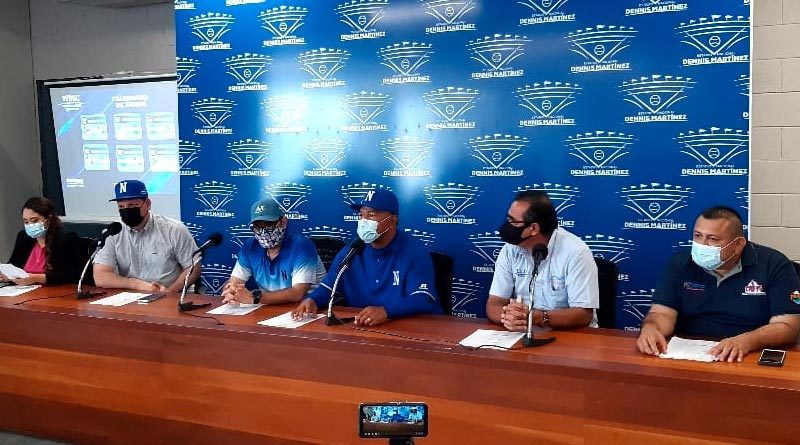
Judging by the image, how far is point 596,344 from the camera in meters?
2.35

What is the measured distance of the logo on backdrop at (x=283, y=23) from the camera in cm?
444

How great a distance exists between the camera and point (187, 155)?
494 centimetres

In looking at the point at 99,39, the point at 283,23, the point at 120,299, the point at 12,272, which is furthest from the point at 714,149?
the point at 99,39

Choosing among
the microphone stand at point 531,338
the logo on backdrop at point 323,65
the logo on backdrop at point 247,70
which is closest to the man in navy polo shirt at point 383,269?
the microphone stand at point 531,338

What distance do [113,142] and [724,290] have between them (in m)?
4.90

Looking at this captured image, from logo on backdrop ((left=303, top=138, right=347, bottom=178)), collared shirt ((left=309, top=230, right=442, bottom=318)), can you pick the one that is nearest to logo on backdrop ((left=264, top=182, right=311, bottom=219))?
logo on backdrop ((left=303, top=138, right=347, bottom=178))

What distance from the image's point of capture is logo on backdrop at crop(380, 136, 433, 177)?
13.5 feet

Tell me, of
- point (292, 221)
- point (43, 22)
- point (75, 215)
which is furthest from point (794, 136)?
point (43, 22)

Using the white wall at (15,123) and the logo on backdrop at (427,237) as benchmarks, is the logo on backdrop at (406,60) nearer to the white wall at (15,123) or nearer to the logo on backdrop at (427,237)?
→ the logo on backdrop at (427,237)

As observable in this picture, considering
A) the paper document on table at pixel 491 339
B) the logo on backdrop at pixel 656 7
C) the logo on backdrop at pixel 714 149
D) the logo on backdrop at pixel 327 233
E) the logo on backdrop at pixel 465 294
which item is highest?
the logo on backdrop at pixel 656 7

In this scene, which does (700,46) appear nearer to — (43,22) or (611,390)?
(611,390)

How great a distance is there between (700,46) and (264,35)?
2698 millimetres

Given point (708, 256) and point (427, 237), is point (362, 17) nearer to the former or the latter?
point (427, 237)

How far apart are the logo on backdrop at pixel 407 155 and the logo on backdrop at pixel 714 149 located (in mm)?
1427
